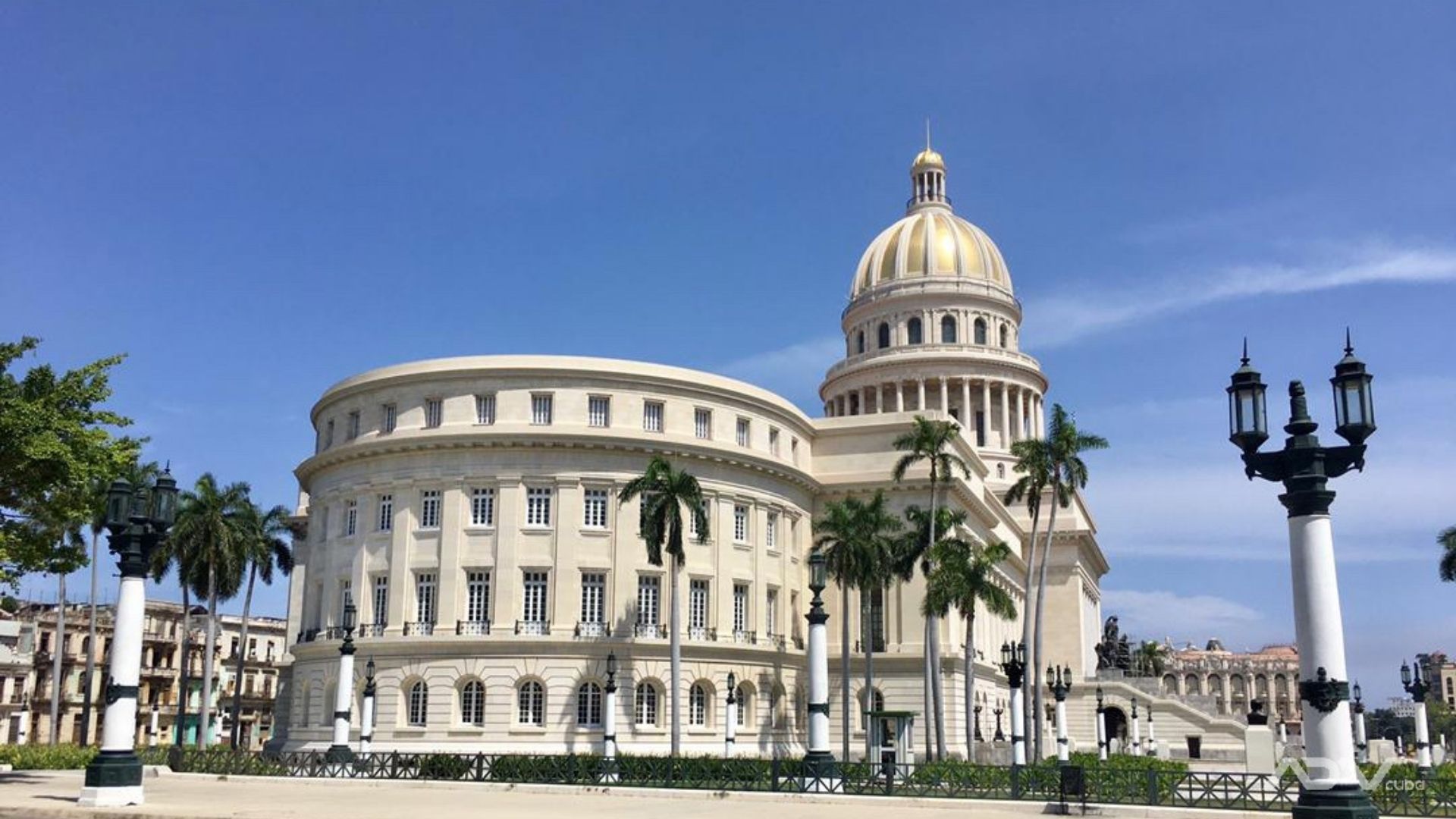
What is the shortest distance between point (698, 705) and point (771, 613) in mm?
6768

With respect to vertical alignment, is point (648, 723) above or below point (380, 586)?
below

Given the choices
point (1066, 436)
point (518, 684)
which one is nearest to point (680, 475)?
point (518, 684)

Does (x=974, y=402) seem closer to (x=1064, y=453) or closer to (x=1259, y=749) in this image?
(x=1064, y=453)

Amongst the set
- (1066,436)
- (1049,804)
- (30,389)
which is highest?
(1066,436)

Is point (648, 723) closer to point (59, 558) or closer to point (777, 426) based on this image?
point (777, 426)

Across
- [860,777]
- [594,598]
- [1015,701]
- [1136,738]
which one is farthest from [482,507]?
[1136,738]

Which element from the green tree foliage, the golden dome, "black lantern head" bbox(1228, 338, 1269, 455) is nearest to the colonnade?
the golden dome

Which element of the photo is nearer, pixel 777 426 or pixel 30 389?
pixel 30 389

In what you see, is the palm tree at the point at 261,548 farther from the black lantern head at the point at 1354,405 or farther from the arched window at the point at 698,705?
the black lantern head at the point at 1354,405

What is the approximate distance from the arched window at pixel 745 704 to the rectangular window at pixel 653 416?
41.6ft

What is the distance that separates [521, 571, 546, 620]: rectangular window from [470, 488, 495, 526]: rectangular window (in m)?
2.98

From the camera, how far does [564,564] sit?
5656 centimetres

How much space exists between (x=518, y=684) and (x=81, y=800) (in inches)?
1162

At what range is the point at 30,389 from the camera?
33.0 meters
